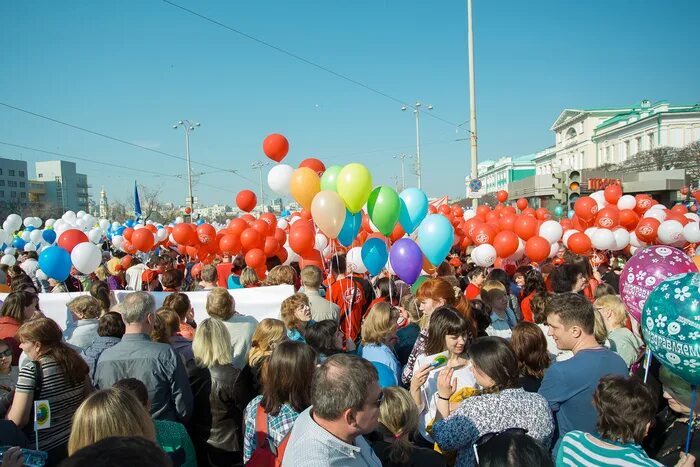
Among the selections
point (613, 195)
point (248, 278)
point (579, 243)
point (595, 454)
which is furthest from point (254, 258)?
point (613, 195)

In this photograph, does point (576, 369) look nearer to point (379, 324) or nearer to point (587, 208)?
point (379, 324)

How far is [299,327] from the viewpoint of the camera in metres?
4.45

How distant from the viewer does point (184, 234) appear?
9672 millimetres

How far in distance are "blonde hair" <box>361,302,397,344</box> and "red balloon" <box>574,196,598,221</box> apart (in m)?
8.86

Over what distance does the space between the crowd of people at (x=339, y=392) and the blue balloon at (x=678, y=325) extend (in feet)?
0.68

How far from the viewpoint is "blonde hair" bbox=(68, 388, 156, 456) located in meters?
1.94

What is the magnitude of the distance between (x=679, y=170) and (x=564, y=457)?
40.1 m

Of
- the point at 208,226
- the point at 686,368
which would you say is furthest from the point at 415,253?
the point at 208,226

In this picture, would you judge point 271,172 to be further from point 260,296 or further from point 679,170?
point 679,170

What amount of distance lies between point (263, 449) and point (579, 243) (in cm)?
832

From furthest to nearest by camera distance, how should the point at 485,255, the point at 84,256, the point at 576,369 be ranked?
the point at 485,255 < the point at 84,256 < the point at 576,369

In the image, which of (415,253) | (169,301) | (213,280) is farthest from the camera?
(213,280)

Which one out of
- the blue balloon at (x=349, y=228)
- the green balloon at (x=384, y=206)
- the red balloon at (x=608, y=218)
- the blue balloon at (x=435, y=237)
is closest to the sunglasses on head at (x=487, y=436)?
the green balloon at (x=384, y=206)

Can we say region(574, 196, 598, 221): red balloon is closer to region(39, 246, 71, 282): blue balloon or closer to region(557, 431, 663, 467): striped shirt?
Answer: region(557, 431, 663, 467): striped shirt
